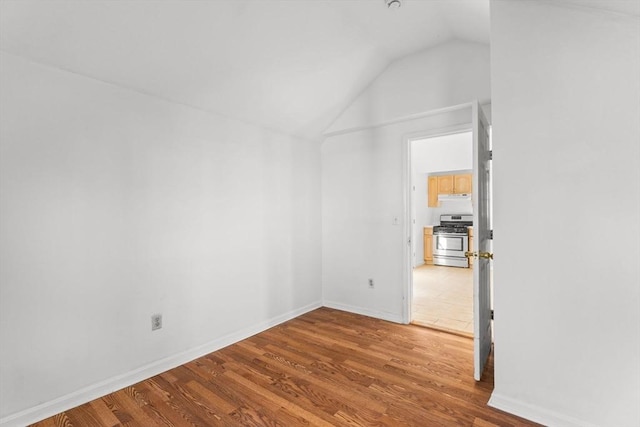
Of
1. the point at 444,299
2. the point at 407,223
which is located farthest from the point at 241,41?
the point at 444,299

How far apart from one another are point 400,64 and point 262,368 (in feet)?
11.2

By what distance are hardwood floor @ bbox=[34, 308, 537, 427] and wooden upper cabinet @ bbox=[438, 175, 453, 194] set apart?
4928 mm

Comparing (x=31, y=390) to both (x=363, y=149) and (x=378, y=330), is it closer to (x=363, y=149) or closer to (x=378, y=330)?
(x=378, y=330)

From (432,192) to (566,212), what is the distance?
→ 5.97m

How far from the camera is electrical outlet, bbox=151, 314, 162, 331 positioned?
2418mm

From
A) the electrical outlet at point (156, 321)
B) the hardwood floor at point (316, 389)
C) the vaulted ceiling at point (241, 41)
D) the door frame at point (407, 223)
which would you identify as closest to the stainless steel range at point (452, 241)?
the door frame at point (407, 223)

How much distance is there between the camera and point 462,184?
7035mm

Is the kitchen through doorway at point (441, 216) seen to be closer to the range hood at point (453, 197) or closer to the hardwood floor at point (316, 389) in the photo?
the range hood at point (453, 197)

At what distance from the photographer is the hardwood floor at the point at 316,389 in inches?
73.0

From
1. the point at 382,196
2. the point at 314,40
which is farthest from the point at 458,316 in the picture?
the point at 314,40

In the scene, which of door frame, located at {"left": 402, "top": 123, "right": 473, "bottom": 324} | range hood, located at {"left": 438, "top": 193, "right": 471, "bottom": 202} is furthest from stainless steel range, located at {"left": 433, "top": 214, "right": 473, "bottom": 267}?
door frame, located at {"left": 402, "top": 123, "right": 473, "bottom": 324}

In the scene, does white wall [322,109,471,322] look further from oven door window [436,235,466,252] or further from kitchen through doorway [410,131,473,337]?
oven door window [436,235,466,252]

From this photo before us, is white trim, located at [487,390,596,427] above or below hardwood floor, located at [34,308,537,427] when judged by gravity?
above

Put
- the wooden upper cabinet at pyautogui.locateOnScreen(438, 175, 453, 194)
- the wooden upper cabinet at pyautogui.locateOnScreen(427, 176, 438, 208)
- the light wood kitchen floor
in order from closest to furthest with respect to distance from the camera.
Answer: the light wood kitchen floor → the wooden upper cabinet at pyautogui.locateOnScreen(438, 175, 453, 194) → the wooden upper cabinet at pyautogui.locateOnScreen(427, 176, 438, 208)
